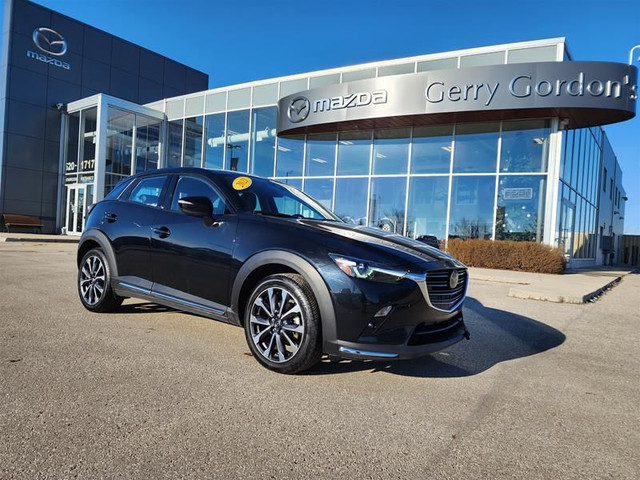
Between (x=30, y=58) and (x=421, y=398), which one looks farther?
(x=30, y=58)

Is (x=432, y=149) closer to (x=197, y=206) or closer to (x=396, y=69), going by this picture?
(x=396, y=69)

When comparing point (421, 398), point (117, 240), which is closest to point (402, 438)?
point (421, 398)

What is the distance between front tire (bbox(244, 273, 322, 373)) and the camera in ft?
10.2

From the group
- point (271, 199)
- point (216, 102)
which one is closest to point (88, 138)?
point (216, 102)

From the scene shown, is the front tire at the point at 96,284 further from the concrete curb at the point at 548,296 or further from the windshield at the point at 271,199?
the concrete curb at the point at 548,296

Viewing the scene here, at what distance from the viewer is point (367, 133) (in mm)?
16984

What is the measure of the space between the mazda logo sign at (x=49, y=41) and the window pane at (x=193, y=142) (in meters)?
9.28

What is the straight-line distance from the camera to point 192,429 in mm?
2332

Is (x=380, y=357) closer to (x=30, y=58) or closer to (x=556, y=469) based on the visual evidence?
(x=556, y=469)

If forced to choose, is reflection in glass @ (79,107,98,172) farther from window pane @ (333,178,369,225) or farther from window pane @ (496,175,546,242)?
window pane @ (496,175,546,242)

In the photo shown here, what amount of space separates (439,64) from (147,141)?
1616 centimetres

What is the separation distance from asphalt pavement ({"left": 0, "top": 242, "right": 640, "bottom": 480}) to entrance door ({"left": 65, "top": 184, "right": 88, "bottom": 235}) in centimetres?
2101

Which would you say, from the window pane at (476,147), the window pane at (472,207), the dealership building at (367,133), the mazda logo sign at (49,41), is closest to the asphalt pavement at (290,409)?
the dealership building at (367,133)

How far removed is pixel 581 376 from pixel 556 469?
72.4 inches
